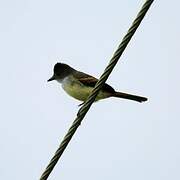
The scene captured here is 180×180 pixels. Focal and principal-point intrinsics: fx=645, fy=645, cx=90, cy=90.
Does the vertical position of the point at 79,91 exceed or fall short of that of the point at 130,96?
it exceeds it

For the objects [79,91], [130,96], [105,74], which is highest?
[105,74]

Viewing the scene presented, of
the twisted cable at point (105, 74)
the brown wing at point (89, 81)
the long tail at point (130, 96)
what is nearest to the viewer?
the twisted cable at point (105, 74)

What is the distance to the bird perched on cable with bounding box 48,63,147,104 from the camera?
947cm

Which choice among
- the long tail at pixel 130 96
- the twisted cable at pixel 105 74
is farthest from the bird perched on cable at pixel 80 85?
the twisted cable at pixel 105 74

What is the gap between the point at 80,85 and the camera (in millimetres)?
9852

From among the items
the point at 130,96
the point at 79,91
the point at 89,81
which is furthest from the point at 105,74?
the point at 89,81

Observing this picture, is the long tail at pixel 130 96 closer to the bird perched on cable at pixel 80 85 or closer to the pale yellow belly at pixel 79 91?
the bird perched on cable at pixel 80 85

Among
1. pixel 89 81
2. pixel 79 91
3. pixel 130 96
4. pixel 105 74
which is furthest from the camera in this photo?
pixel 89 81

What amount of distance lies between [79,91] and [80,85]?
0.20 metres

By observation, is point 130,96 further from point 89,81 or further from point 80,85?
point 80,85

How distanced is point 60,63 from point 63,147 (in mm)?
5957

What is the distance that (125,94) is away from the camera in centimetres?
951

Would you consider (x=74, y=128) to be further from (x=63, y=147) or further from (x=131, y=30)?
(x=131, y=30)

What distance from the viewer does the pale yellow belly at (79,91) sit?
952 cm
